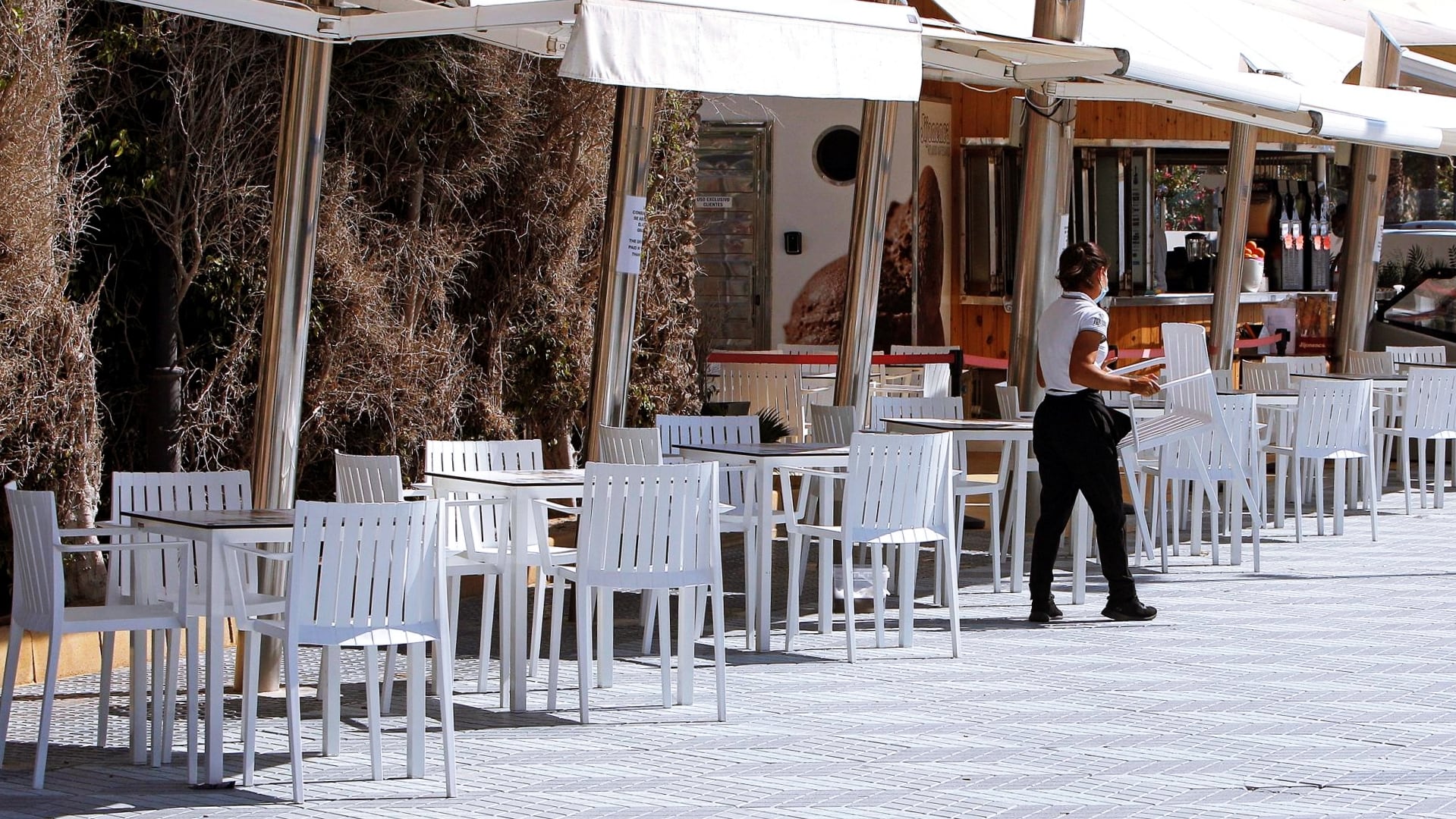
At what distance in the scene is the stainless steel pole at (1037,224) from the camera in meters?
11.7

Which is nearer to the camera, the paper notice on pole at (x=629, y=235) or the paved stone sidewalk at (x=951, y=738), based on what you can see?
the paved stone sidewalk at (x=951, y=738)

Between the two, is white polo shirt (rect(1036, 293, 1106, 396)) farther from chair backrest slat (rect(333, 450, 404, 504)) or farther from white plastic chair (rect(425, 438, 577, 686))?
chair backrest slat (rect(333, 450, 404, 504))

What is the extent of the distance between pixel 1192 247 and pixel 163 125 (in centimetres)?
1281

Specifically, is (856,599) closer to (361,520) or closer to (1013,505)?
(1013,505)

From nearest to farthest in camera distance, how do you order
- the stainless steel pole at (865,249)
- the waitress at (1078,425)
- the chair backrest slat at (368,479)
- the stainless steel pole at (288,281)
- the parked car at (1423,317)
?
the chair backrest slat at (368,479) → the stainless steel pole at (288,281) → the waitress at (1078,425) → the stainless steel pole at (865,249) → the parked car at (1423,317)

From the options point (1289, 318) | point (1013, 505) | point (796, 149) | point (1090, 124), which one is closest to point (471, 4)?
point (1013, 505)

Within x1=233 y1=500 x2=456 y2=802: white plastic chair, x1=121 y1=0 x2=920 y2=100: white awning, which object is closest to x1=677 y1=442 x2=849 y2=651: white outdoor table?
x1=121 y1=0 x2=920 y2=100: white awning

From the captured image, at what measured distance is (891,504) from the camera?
8.01 meters

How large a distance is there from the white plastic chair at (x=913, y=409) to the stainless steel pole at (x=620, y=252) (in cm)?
159

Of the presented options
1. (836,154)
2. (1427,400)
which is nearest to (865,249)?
(1427,400)

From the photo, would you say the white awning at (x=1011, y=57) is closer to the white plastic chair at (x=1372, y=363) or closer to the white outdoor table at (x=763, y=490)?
the white outdoor table at (x=763, y=490)

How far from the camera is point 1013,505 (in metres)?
10.2

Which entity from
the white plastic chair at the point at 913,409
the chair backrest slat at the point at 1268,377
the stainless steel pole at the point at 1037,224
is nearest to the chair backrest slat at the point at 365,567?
the white plastic chair at the point at 913,409

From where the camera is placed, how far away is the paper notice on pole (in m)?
9.52
